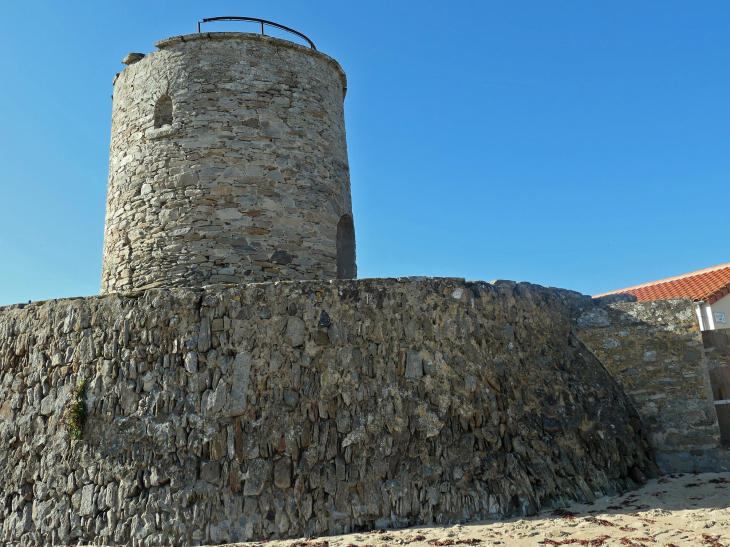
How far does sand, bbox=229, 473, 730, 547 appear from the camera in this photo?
4.79m

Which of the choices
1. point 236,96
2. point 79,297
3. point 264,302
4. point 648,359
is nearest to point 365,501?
point 264,302

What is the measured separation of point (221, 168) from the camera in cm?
834

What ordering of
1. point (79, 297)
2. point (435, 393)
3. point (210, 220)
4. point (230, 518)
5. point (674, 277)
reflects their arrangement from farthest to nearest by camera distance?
point (674, 277), point (210, 220), point (79, 297), point (435, 393), point (230, 518)

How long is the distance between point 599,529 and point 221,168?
250 inches

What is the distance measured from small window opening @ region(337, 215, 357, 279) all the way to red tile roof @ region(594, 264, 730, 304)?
6.53 m

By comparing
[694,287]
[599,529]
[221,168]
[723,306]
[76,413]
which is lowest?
[599,529]

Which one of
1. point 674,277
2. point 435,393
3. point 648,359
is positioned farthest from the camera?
point 674,277

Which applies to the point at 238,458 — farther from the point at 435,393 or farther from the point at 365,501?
the point at 435,393

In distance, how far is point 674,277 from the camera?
15.7 m

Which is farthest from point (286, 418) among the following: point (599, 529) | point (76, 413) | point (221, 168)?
point (221, 168)

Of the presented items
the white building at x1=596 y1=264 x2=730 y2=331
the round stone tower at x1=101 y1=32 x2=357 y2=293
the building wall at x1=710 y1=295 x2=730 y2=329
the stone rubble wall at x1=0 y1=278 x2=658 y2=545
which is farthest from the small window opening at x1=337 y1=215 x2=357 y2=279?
the building wall at x1=710 y1=295 x2=730 y2=329

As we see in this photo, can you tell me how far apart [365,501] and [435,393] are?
1.24 m

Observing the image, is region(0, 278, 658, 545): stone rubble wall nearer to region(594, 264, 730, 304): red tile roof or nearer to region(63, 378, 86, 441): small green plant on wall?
region(63, 378, 86, 441): small green plant on wall

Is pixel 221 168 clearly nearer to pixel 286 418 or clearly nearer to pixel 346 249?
pixel 346 249
